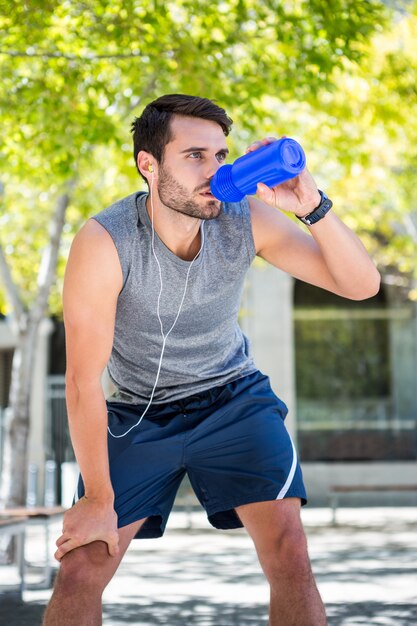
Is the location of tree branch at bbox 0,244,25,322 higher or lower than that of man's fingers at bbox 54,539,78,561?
higher

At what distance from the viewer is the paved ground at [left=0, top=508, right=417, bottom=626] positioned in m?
6.50

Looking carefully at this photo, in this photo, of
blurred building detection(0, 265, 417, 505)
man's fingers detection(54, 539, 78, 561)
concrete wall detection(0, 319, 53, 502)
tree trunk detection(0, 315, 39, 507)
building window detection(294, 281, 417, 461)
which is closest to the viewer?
man's fingers detection(54, 539, 78, 561)

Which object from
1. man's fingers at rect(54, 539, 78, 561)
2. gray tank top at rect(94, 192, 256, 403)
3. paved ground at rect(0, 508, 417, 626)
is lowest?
paved ground at rect(0, 508, 417, 626)

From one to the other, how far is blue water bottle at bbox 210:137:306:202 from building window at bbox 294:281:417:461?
17274mm

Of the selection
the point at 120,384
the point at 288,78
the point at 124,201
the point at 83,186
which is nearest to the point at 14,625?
the point at 120,384

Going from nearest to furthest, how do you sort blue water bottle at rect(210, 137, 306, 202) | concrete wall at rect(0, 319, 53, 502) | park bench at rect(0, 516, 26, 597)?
blue water bottle at rect(210, 137, 306, 202) < park bench at rect(0, 516, 26, 597) < concrete wall at rect(0, 319, 53, 502)

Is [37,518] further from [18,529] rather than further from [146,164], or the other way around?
[146,164]

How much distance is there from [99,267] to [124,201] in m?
0.38

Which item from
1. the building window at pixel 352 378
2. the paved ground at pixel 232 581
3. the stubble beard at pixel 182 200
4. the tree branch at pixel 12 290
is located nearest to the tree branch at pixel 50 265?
the tree branch at pixel 12 290

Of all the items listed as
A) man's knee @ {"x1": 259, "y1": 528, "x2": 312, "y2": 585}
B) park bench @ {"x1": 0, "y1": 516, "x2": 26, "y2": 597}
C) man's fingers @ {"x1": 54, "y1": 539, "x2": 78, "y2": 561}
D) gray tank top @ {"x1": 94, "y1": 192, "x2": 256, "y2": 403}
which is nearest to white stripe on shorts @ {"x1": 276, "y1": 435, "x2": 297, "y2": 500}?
man's knee @ {"x1": 259, "y1": 528, "x2": 312, "y2": 585}

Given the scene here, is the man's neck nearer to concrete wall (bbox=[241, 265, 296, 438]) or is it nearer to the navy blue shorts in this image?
the navy blue shorts

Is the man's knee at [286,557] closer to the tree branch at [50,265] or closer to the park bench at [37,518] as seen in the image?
the park bench at [37,518]

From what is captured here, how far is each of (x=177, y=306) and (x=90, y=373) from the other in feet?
1.28

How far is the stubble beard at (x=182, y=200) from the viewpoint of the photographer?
340cm
